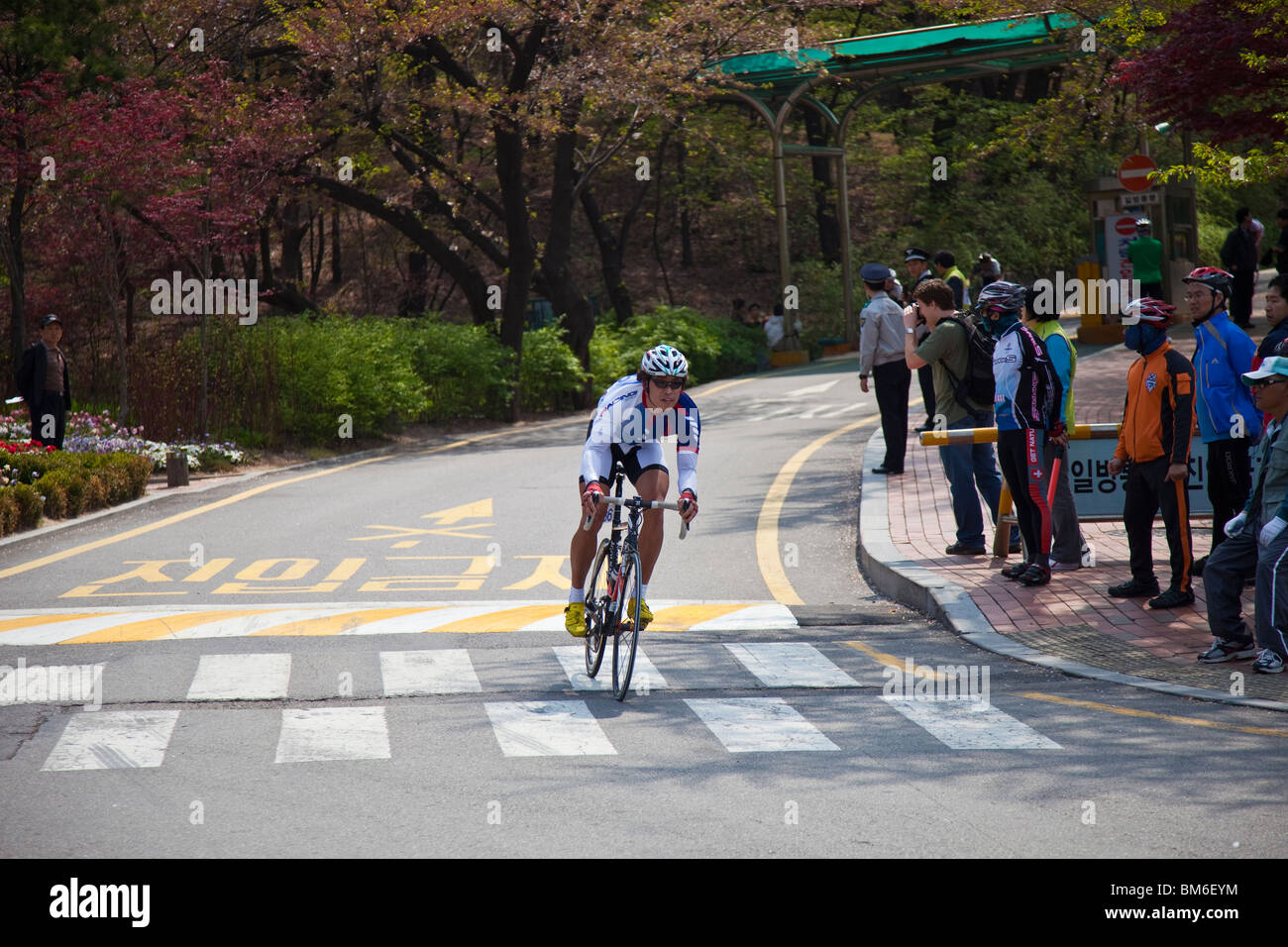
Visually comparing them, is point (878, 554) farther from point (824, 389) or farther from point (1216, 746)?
point (824, 389)

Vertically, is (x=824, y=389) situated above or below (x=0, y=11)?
below

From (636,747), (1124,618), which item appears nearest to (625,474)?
(636,747)

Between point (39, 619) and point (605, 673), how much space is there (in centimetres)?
411

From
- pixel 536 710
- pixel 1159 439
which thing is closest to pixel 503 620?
pixel 536 710

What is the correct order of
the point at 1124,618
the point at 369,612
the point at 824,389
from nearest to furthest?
the point at 1124,618, the point at 369,612, the point at 824,389

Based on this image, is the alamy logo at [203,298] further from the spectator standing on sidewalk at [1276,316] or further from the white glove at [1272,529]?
the white glove at [1272,529]

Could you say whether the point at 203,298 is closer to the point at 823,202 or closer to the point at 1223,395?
the point at 1223,395

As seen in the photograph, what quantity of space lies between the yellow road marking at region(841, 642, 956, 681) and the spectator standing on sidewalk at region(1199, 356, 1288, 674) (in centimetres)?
148

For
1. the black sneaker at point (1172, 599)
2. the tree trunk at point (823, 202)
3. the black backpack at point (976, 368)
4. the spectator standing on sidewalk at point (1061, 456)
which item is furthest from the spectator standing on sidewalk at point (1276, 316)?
the tree trunk at point (823, 202)

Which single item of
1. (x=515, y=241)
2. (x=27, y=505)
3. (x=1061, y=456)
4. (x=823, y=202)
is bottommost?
(x=27, y=505)

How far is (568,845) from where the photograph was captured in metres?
5.33

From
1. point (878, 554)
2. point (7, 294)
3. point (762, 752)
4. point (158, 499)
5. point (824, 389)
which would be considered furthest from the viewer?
point (824, 389)

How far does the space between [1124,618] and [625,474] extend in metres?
3.39

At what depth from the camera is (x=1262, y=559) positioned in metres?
8.21
